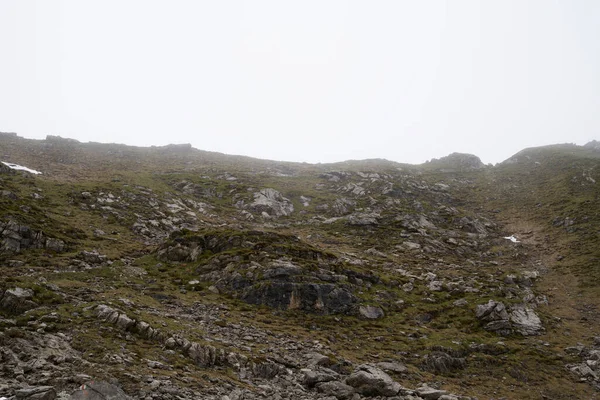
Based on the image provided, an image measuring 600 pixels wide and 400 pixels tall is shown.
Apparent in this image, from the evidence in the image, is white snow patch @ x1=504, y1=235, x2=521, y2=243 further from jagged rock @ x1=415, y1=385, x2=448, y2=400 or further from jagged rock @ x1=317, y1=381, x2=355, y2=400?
jagged rock @ x1=317, y1=381, x2=355, y2=400

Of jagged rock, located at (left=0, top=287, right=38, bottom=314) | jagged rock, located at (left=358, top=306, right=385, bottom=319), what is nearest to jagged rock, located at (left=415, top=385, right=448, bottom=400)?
jagged rock, located at (left=358, top=306, right=385, bottom=319)

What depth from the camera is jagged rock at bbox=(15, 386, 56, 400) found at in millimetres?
10859

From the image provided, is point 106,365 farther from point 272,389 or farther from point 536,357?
point 536,357

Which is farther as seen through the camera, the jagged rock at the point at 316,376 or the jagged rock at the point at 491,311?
the jagged rock at the point at 491,311

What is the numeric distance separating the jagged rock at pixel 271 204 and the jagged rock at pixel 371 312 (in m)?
31.4

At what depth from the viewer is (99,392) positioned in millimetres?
12102

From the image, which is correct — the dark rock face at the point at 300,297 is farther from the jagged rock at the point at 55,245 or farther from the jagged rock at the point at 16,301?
the jagged rock at the point at 55,245

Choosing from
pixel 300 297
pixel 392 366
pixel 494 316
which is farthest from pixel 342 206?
pixel 392 366

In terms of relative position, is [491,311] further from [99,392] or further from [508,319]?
[99,392]

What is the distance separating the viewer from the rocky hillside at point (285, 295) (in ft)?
52.7

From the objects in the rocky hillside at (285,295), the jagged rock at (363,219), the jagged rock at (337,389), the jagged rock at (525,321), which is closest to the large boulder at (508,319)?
the jagged rock at (525,321)

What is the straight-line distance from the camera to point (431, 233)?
168 ft

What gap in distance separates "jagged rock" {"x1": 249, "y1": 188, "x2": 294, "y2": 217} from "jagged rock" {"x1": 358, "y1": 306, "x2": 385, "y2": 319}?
31.4 m

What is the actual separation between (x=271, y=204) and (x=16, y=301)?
44209 millimetres
